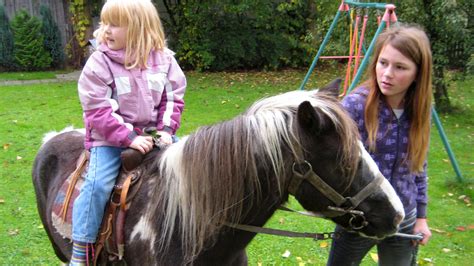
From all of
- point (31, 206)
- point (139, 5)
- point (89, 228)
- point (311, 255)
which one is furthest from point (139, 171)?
point (31, 206)

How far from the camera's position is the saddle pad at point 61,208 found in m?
2.65

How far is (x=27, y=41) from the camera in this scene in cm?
1396

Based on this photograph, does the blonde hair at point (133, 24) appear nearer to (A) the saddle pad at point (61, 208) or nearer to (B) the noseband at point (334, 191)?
(A) the saddle pad at point (61, 208)

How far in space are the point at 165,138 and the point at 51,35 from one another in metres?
13.5

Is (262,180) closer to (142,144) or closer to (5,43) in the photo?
(142,144)

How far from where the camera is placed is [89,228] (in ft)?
7.92

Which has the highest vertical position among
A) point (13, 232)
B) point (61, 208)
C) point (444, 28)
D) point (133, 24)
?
point (133, 24)

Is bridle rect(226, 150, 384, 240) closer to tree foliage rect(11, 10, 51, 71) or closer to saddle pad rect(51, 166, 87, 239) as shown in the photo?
saddle pad rect(51, 166, 87, 239)

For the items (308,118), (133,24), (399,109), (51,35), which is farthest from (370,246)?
(51,35)

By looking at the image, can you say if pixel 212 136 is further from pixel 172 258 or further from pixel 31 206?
pixel 31 206

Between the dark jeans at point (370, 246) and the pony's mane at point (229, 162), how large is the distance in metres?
0.97

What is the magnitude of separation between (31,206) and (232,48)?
10045mm

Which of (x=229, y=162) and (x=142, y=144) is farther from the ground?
(x=229, y=162)

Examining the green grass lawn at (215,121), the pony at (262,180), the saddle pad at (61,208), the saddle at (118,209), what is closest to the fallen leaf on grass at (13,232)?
the green grass lawn at (215,121)
